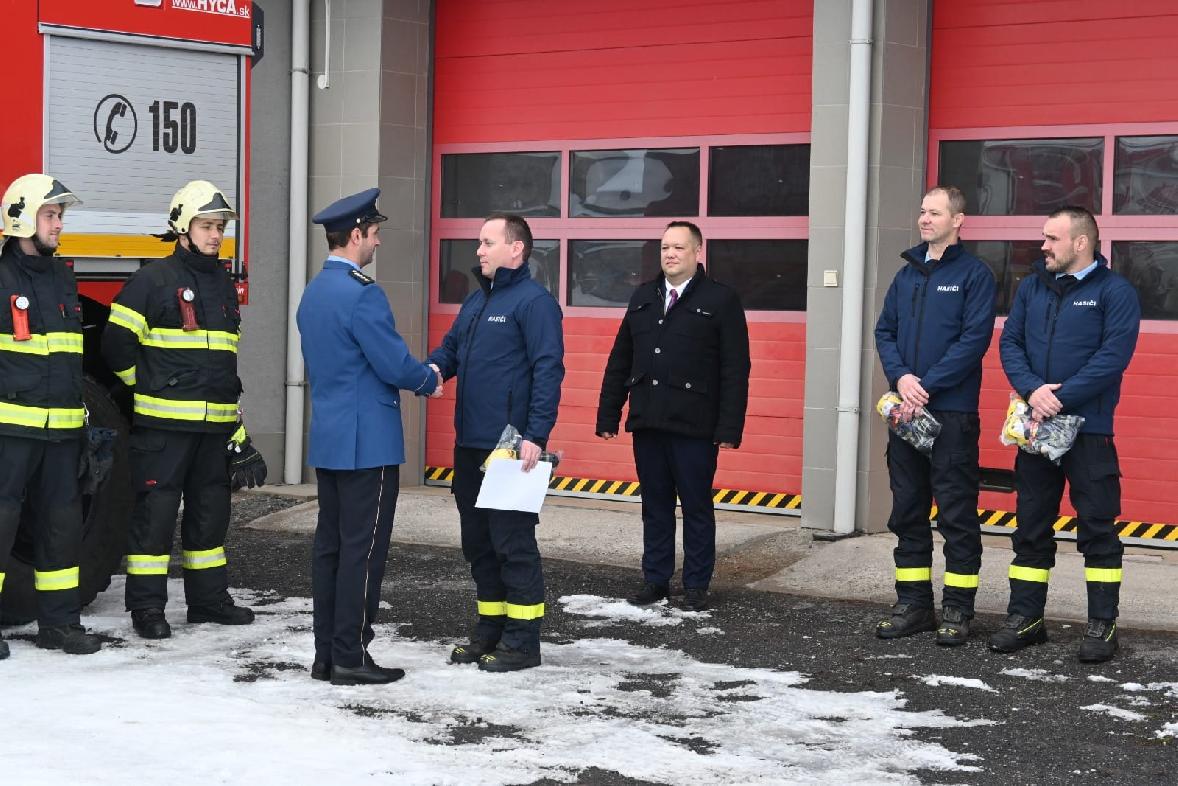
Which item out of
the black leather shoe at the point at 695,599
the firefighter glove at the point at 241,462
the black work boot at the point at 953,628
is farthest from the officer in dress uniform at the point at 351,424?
the black work boot at the point at 953,628

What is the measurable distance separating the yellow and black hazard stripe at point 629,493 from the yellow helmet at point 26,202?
4.00 m

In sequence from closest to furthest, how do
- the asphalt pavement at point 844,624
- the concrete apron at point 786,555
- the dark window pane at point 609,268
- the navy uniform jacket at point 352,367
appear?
1. the asphalt pavement at point 844,624
2. the navy uniform jacket at point 352,367
3. the concrete apron at point 786,555
4. the dark window pane at point 609,268

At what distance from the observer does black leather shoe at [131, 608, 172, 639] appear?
7.64 m

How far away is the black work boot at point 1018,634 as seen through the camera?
24.8 ft

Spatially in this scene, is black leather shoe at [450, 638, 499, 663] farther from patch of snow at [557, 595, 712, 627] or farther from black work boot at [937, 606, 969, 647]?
black work boot at [937, 606, 969, 647]

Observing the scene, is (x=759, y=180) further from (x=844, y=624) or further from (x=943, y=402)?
(x=844, y=624)

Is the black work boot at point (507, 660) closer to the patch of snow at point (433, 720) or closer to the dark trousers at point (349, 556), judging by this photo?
the patch of snow at point (433, 720)

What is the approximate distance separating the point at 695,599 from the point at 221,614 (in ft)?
7.66

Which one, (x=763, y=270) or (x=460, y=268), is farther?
(x=460, y=268)

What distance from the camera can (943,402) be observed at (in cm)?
782

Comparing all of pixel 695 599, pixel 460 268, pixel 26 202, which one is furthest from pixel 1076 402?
pixel 460 268

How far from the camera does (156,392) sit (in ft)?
25.4

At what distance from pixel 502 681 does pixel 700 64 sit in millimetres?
5790

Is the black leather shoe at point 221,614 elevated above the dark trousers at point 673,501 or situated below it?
below
